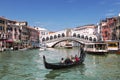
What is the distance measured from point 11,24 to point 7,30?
2428 mm

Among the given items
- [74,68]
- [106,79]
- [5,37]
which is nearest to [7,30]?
[5,37]

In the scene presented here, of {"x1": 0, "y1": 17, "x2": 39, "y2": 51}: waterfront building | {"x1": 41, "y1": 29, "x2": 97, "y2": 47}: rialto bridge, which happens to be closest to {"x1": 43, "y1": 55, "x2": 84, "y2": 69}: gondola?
{"x1": 0, "y1": 17, "x2": 39, "y2": 51}: waterfront building

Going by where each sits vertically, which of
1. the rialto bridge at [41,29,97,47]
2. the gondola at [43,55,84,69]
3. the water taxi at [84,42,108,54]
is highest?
the rialto bridge at [41,29,97,47]

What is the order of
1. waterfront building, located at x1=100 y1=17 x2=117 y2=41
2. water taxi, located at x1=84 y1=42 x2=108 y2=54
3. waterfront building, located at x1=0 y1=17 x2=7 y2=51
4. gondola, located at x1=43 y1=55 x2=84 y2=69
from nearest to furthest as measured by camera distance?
gondola, located at x1=43 y1=55 x2=84 y2=69 → water taxi, located at x1=84 y1=42 x2=108 y2=54 → waterfront building, located at x1=0 y1=17 x2=7 y2=51 → waterfront building, located at x1=100 y1=17 x2=117 y2=41

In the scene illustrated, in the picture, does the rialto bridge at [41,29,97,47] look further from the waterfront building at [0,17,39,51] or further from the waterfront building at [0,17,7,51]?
the waterfront building at [0,17,7,51]

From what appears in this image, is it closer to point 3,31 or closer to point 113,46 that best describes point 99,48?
point 113,46

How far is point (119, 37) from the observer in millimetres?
33188

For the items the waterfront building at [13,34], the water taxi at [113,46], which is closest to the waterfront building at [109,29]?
the water taxi at [113,46]

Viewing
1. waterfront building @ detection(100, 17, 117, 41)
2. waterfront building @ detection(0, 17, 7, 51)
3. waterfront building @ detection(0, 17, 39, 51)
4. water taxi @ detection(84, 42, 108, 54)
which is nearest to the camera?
water taxi @ detection(84, 42, 108, 54)

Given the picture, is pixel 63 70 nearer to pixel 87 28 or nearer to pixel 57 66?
pixel 57 66

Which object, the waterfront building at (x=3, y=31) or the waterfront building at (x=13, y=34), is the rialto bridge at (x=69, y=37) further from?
the waterfront building at (x=3, y=31)

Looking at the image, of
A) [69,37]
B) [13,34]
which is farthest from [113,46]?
[69,37]

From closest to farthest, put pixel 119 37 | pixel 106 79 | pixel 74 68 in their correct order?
pixel 106 79 < pixel 74 68 < pixel 119 37

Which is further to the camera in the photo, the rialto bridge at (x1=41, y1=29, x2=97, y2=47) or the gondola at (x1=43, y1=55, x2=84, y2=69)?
the rialto bridge at (x1=41, y1=29, x2=97, y2=47)
